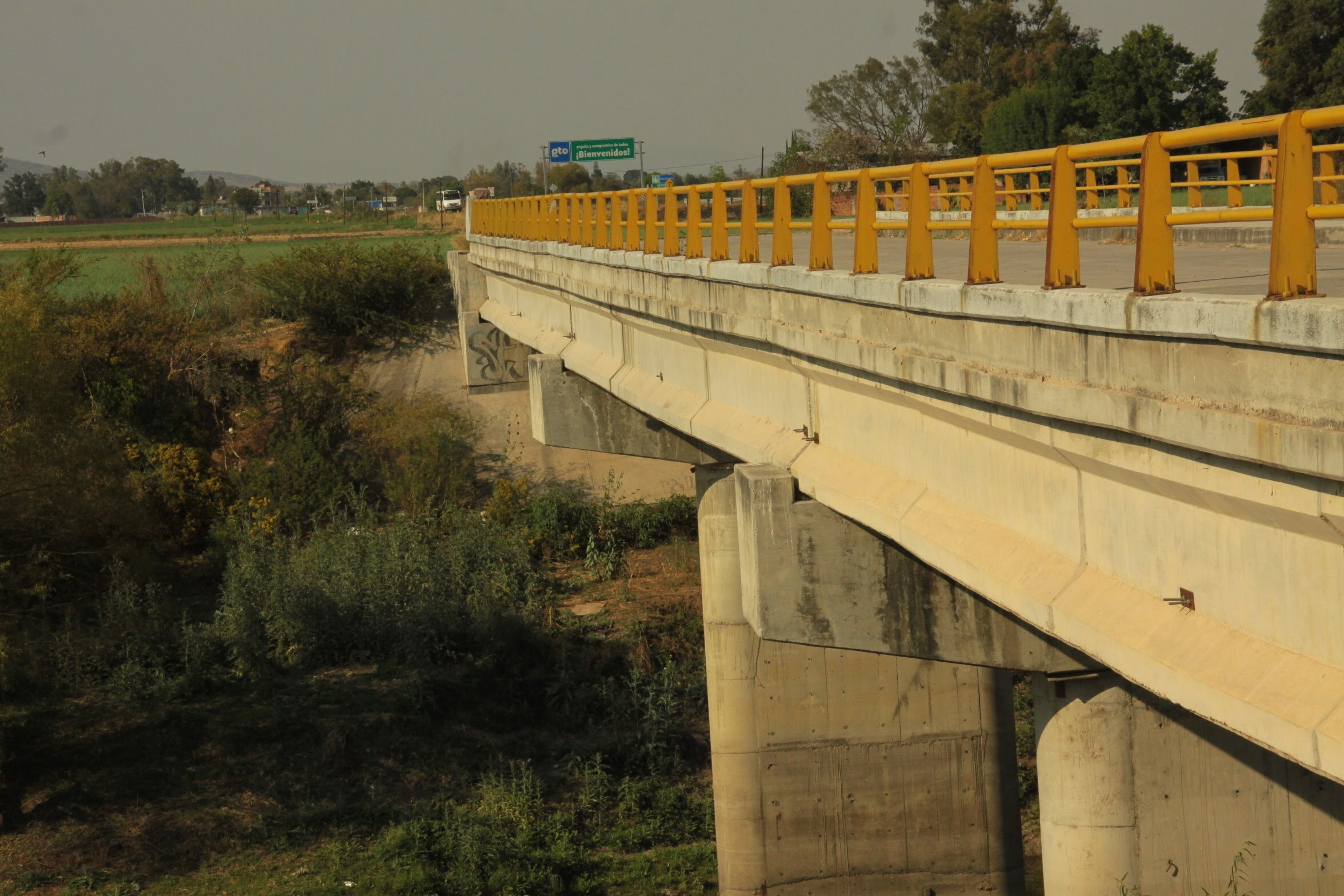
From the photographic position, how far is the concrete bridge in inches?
206

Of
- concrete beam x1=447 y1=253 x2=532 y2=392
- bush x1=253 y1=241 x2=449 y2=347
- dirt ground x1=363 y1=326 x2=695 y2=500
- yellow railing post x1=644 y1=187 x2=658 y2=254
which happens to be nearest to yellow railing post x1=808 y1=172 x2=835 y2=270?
yellow railing post x1=644 y1=187 x2=658 y2=254

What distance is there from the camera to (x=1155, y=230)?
583 cm

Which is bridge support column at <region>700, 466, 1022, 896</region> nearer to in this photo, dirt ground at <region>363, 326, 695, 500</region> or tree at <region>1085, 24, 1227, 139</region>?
dirt ground at <region>363, 326, 695, 500</region>

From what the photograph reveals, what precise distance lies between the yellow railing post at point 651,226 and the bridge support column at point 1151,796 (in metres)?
7.29

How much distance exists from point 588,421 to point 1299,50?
4008 cm

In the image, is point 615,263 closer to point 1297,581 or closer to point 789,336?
point 789,336

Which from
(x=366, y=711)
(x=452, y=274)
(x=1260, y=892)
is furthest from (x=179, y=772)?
(x=452, y=274)

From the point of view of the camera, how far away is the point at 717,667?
14430mm

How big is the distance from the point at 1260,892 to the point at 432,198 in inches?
3993

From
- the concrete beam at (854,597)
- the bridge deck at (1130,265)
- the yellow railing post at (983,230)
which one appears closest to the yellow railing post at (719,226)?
the bridge deck at (1130,265)

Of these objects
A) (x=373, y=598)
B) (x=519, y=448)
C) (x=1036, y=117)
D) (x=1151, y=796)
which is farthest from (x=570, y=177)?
(x=1151, y=796)

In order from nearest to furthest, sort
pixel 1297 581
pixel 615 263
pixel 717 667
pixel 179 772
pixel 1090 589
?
pixel 1297 581, pixel 1090 589, pixel 717 667, pixel 615 263, pixel 179 772

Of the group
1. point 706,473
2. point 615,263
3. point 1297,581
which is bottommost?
point 706,473

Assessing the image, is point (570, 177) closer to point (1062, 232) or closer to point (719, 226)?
point (719, 226)
